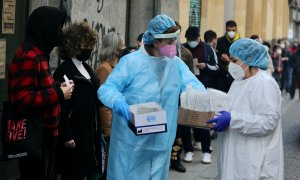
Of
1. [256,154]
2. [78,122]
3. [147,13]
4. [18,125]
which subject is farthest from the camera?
[147,13]

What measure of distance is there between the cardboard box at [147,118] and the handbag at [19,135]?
26.2 inches

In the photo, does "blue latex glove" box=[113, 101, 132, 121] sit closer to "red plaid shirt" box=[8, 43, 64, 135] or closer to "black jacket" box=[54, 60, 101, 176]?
"red plaid shirt" box=[8, 43, 64, 135]

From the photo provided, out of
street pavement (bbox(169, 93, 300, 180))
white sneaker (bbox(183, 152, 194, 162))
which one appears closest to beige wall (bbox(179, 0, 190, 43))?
street pavement (bbox(169, 93, 300, 180))

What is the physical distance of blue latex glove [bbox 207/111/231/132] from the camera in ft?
14.1

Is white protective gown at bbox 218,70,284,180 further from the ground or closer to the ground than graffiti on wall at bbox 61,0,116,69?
closer to the ground

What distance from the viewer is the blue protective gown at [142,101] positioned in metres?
4.31

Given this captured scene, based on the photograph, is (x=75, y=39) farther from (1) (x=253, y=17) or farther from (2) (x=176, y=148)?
(1) (x=253, y=17)

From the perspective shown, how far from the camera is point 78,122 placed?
193 inches

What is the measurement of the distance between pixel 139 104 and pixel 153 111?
109 millimetres

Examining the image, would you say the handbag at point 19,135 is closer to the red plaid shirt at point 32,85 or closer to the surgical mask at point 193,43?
the red plaid shirt at point 32,85

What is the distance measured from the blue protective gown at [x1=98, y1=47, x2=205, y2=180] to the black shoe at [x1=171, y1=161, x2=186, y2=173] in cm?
301

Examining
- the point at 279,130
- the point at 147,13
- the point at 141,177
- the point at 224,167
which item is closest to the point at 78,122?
the point at 141,177

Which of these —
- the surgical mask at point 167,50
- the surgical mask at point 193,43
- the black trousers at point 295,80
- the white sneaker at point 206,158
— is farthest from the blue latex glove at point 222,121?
the black trousers at point 295,80

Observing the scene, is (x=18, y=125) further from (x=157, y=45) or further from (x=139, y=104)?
(x=157, y=45)
